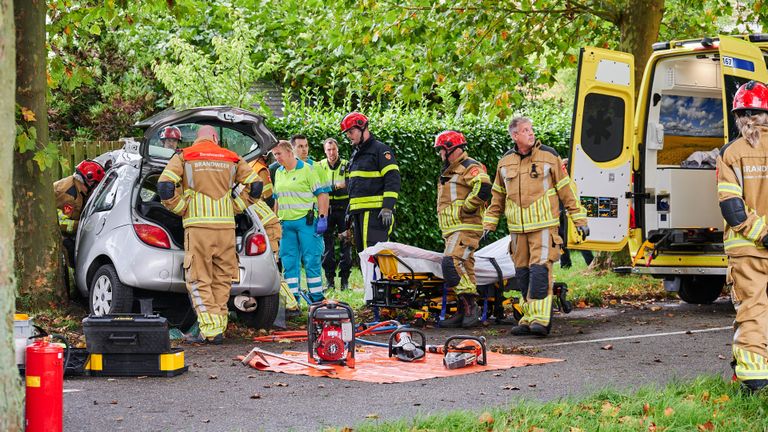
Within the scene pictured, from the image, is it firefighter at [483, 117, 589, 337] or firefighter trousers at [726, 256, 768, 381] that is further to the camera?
firefighter at [483, 117, 589, 337]

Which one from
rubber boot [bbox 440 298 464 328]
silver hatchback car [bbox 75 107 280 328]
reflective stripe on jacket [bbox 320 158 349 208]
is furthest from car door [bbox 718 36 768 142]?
reflective stripe on jacket [bbox 320 158 349 208]

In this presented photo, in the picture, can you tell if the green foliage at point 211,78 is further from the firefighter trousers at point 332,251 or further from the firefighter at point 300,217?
the firefighter at point 300,217

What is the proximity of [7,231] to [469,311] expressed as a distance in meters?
7.46

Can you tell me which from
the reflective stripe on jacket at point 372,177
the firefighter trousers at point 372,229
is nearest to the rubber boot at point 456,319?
the firefighter trousers at point 372,229

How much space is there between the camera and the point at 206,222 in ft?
34.2

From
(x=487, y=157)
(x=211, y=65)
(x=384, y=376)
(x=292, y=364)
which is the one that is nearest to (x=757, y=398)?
(x=384, y=376)

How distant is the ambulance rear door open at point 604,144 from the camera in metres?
11.9

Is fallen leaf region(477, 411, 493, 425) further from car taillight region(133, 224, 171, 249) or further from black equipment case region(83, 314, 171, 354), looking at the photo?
car taillight region(133, 224, 171, 249)

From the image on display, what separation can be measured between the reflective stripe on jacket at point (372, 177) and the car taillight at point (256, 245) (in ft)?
5.72

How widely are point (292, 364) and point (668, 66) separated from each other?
6.11 meters

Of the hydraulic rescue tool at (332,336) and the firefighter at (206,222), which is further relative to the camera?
the firefighter at (206,222)

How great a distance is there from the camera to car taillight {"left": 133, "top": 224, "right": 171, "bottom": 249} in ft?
34.6

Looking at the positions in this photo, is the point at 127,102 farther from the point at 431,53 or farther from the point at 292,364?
the point at 292,364

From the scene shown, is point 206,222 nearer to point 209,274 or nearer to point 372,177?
point 209,274
